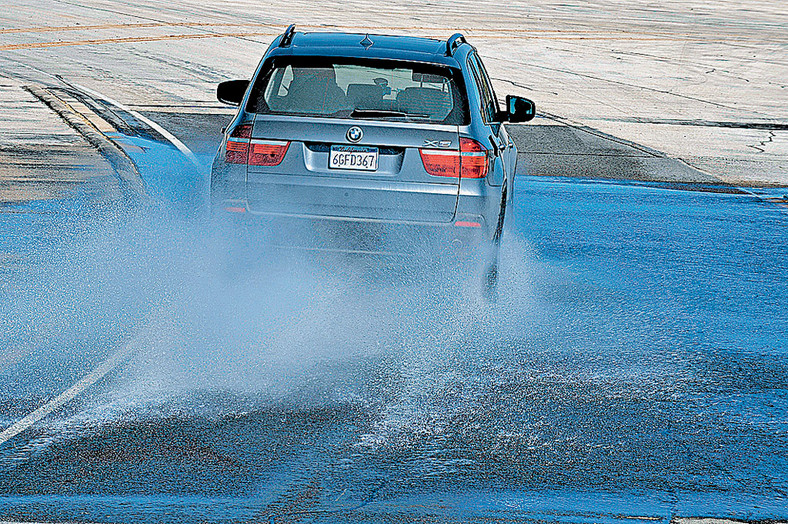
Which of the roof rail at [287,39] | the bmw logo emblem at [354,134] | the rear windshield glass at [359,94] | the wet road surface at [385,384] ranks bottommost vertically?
the wet road surface at [385,384]

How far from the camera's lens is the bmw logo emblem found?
7.19 meters

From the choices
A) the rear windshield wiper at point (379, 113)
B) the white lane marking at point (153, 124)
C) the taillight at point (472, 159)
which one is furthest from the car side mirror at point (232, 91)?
the white lane marking at point (153, 124)

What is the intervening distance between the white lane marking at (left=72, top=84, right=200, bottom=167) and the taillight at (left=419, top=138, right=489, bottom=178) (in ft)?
21.3

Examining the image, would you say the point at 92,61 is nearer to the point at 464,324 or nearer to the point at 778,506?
the point at 464,324

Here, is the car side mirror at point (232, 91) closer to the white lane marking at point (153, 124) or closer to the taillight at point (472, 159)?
the taillight at point (472, 159)

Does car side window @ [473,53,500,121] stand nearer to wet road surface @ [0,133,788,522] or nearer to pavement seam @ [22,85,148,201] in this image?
wet road surface @ [0,133,788,522]

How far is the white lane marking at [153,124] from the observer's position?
1387 centimetres

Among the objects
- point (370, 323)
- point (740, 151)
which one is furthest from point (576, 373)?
point (740, 151)

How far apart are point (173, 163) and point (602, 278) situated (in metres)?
6.46

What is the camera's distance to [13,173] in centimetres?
1216

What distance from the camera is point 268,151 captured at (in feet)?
23.8

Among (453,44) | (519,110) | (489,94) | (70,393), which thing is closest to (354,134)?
(453,44)

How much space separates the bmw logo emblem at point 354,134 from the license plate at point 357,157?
61mm

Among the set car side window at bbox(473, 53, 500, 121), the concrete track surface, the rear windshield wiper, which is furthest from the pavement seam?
the rear windshield wiper
